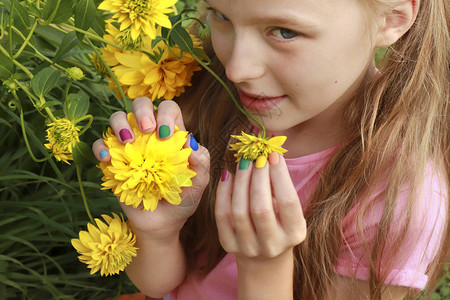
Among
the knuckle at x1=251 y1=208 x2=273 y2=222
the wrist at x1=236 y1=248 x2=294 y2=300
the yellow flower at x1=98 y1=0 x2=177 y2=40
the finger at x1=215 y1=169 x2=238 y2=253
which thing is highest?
the yellow flower at x1=98 y1=0 x2=177 y2=40

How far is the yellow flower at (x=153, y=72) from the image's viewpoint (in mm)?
938

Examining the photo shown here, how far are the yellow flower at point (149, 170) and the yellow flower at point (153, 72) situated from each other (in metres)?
0.18

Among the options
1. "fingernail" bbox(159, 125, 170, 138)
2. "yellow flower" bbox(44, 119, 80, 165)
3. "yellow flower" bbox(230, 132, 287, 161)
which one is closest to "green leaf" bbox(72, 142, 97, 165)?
"yellow flower" bbox(44, 119, 80, 165)

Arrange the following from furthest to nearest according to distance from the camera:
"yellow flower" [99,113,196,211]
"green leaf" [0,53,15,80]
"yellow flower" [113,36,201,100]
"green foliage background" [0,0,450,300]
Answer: "green foliage background" [0,0,450,300]
"yellow flower" [113,36,201,100]
"green leaf" [0,53,15,80]
"yellow flower" [99,113,196,211]

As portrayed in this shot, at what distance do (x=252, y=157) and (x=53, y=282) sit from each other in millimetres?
675

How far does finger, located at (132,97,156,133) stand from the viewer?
0.81m

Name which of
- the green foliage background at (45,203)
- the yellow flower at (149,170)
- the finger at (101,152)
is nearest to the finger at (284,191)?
the yellow flower at (149,170)

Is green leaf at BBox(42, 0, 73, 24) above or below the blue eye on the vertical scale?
below

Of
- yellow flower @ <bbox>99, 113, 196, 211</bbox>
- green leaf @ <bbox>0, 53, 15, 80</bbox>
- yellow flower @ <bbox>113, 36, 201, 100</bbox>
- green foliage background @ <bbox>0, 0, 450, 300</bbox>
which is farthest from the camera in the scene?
green foliage background @ <bbox>0, 0, 450, 300</bbox>

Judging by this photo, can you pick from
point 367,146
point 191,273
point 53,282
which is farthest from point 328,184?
point 53,282

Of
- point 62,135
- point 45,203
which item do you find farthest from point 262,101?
point 45,203

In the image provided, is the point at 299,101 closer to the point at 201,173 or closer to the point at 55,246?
the point at 201,173

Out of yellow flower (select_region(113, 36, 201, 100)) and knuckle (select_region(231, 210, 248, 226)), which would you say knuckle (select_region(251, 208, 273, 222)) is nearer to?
knuckle (select_region(231, 210, 248, 226))

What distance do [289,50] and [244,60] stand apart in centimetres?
6
